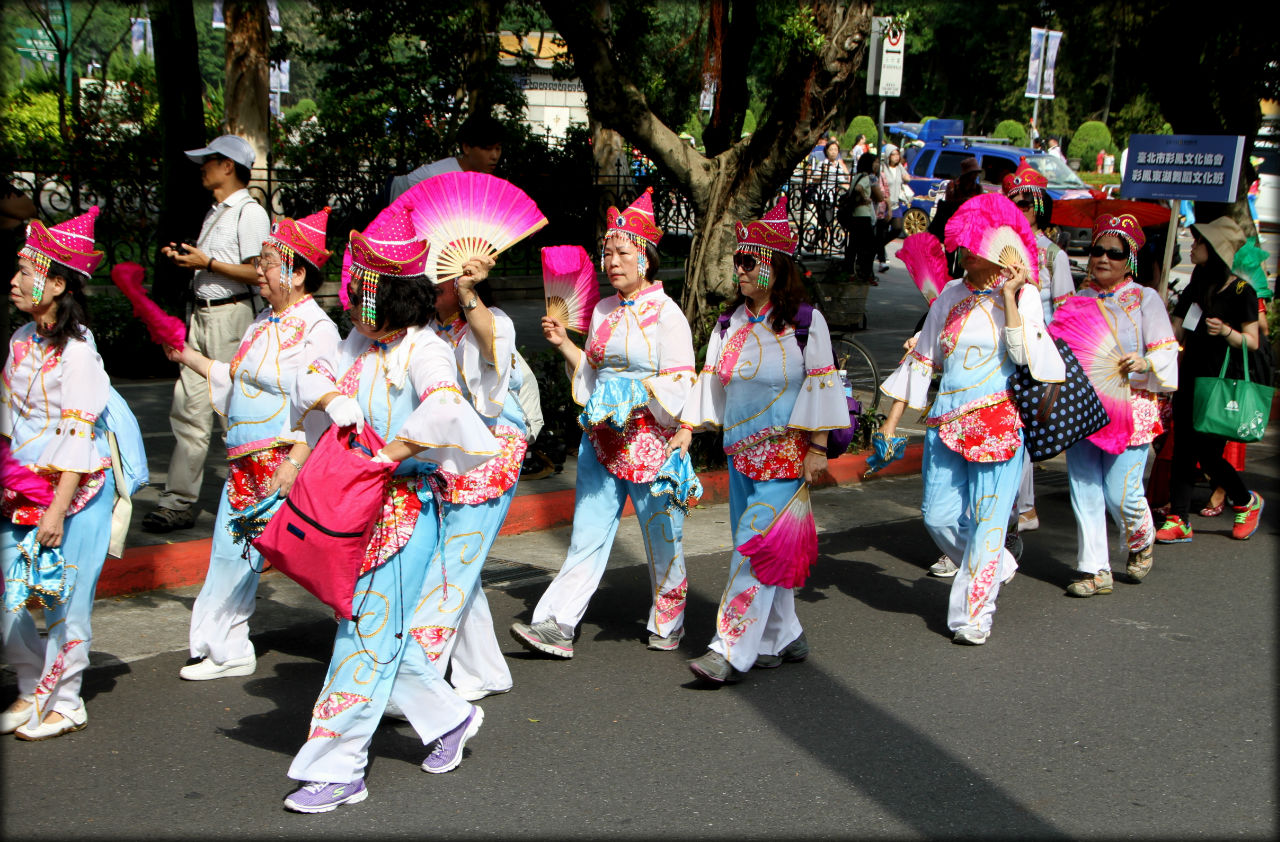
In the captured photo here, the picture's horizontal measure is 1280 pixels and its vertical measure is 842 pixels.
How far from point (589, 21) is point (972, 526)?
488 cm

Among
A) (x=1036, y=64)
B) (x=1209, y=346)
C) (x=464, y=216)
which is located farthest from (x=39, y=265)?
(x=1036, y=64)

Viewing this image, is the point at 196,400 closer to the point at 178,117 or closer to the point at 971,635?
the point at 971,635

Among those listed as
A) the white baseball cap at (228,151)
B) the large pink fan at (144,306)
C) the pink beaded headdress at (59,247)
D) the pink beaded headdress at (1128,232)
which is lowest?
the large pink fan at (144,306)

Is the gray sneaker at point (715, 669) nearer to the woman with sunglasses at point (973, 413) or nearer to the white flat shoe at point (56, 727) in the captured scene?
the woman with sunglasses at point (973, 413)

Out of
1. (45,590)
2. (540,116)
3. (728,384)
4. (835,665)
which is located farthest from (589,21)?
(540,116)

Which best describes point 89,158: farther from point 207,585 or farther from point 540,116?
point 540,116

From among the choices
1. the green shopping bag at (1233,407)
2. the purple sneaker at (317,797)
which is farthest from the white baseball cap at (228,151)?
the green shopping bag at (1233,407)

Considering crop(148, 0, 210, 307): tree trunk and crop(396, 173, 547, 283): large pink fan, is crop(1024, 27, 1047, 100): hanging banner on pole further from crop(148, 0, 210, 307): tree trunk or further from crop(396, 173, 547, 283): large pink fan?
crop(396, 173, 547, 283): large pink fan

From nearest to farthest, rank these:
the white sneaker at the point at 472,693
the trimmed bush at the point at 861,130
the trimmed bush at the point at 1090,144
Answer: the white sneaker at the point at 472,693 → the trimmed bush at the point at 1090,144 → the trimmed bush at the point at 861,130

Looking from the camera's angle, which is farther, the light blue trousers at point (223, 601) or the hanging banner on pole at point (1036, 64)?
the hanging banner on pole at point (1036, 64)

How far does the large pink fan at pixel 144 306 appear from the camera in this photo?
4.28m

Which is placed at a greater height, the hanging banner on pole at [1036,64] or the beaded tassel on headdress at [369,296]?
the hanging banner on pole at [1036,64]

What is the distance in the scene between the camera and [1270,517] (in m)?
7.85

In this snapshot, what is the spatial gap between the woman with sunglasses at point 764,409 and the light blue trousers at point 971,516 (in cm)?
92
